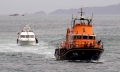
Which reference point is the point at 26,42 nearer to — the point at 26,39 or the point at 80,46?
the point at 26,39

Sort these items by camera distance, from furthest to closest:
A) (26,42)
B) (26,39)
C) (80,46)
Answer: (26,39) < (26,42) < (80,46)

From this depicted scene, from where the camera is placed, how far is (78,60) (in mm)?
52812

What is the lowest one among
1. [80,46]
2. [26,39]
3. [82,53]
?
[82,53]

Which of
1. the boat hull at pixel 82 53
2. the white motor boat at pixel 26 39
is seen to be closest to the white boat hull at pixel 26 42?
the white motor boat at pixel 26 39

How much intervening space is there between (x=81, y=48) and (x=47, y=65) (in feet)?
12.6

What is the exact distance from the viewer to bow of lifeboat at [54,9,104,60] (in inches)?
2026

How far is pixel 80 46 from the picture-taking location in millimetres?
52719

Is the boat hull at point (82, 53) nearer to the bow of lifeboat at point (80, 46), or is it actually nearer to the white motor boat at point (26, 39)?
the bow of lifeboat at point (80, 46)

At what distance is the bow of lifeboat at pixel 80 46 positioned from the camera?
169 ft

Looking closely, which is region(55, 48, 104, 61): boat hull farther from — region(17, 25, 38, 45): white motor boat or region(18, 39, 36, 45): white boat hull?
region(17, 25, 38, 45): white motor boat

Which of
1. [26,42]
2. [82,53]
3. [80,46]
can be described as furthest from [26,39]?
[82,53]

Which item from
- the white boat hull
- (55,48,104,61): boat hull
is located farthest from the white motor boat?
(55,48,104,61): boat hull

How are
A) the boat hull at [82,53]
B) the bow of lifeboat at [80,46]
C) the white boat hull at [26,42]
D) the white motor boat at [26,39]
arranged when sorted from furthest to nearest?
the white motor boat at [26,39] < the white boat hull at [26,42] < the bow of lifeboat at [80,46] < the boat hull at [82,53]

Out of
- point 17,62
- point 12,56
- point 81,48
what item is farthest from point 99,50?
point 12,56
